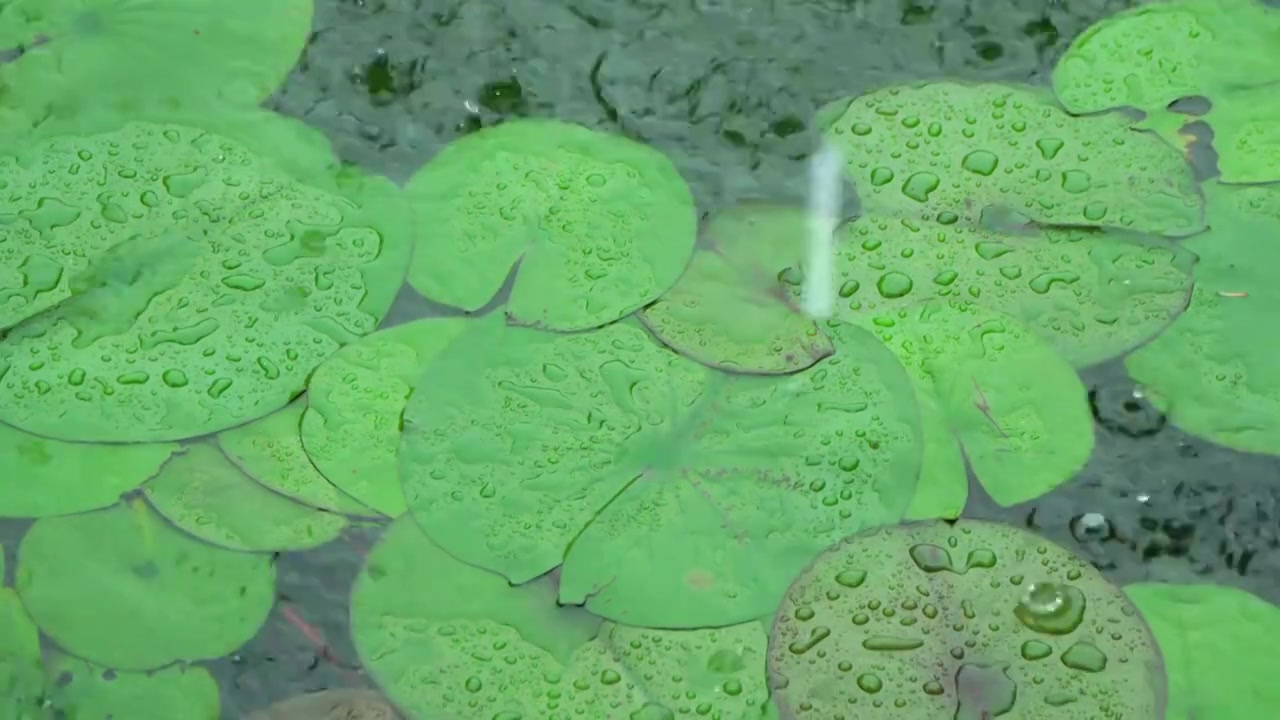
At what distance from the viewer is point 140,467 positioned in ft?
3.30

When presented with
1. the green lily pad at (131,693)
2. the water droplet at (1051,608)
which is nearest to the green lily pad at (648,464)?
the water droplet at (1051,608)

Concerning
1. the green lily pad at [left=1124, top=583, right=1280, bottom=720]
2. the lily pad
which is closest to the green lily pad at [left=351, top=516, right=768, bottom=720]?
the lily pad

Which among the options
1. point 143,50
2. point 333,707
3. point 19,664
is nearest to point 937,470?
point 333,707

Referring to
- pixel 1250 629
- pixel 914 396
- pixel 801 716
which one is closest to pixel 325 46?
pixel 914 396

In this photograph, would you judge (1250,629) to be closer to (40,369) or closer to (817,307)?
(817,307)

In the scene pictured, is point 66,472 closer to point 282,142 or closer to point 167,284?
point 167,284

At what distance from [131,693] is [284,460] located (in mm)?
236

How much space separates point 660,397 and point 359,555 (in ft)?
1.04

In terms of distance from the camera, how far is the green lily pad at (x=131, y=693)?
92 centimetres

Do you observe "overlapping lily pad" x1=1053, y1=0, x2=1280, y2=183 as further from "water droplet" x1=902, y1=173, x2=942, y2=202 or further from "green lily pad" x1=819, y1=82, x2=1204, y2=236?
"water droplet" x1=902, y1=173, x2=942, y2=202

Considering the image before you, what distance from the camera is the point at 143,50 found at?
125 centimetres

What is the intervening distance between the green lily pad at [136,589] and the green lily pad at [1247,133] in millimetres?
1079

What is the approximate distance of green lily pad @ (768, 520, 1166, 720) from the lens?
2.90 ft

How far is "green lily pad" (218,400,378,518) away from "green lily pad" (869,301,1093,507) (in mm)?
533
